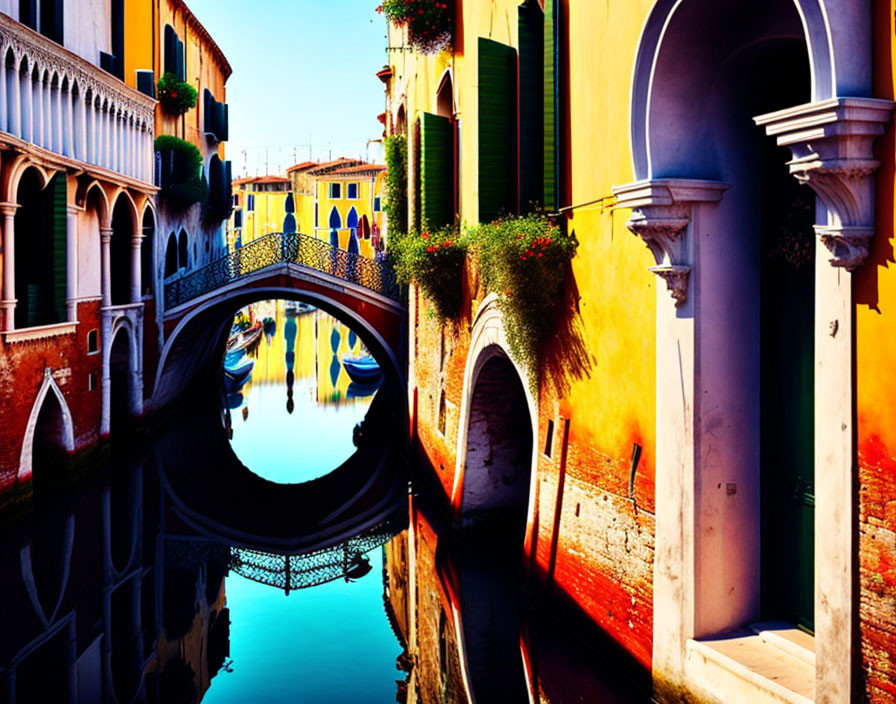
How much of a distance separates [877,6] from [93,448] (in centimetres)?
1207

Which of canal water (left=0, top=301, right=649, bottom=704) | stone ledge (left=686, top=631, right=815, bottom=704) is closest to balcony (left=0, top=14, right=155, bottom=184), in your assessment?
canal water (left=0, top=301, right=649, bottom=704)

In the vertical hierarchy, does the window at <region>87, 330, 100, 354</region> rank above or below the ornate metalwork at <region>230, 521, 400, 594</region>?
above

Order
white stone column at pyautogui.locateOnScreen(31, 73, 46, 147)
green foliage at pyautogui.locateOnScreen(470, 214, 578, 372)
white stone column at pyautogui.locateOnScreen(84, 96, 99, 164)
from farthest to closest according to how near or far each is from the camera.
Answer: white stone column at pyautogui.locateOnScreen(84, 96, 99, 164)
white stone column at pyautogui.locateOnScreen(31, 73, 46, 147)
green foliage at pyautogui.locateOnScreen(470, 214, 578, 372)

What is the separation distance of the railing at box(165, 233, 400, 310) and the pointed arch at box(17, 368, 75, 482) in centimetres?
540

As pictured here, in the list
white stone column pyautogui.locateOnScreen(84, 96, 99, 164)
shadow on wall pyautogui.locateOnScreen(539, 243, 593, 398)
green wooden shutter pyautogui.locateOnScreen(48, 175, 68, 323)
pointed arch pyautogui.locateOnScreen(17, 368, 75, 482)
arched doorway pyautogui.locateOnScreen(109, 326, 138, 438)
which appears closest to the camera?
shadow on wall pyautogui.locateOnScreen(539, 243, 593, 398)

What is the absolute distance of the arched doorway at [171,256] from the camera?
18270 mm

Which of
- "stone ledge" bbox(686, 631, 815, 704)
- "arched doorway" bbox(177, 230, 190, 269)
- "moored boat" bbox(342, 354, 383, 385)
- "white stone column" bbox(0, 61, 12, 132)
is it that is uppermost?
"white stone column" bbox(0, 61, 12, 132)

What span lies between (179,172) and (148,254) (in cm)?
255

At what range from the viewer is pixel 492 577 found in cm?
861

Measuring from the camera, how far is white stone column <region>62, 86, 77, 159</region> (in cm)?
1205


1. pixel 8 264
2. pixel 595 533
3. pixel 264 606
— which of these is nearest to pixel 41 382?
pixel 8 264

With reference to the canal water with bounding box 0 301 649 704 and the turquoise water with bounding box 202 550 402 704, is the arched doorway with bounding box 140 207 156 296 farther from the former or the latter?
the turquoise water with bounding box 202 550 402 704

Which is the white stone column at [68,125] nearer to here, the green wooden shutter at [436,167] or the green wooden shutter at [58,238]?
the green wooden shutter at [58,238]

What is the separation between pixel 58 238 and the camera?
12.0 m
